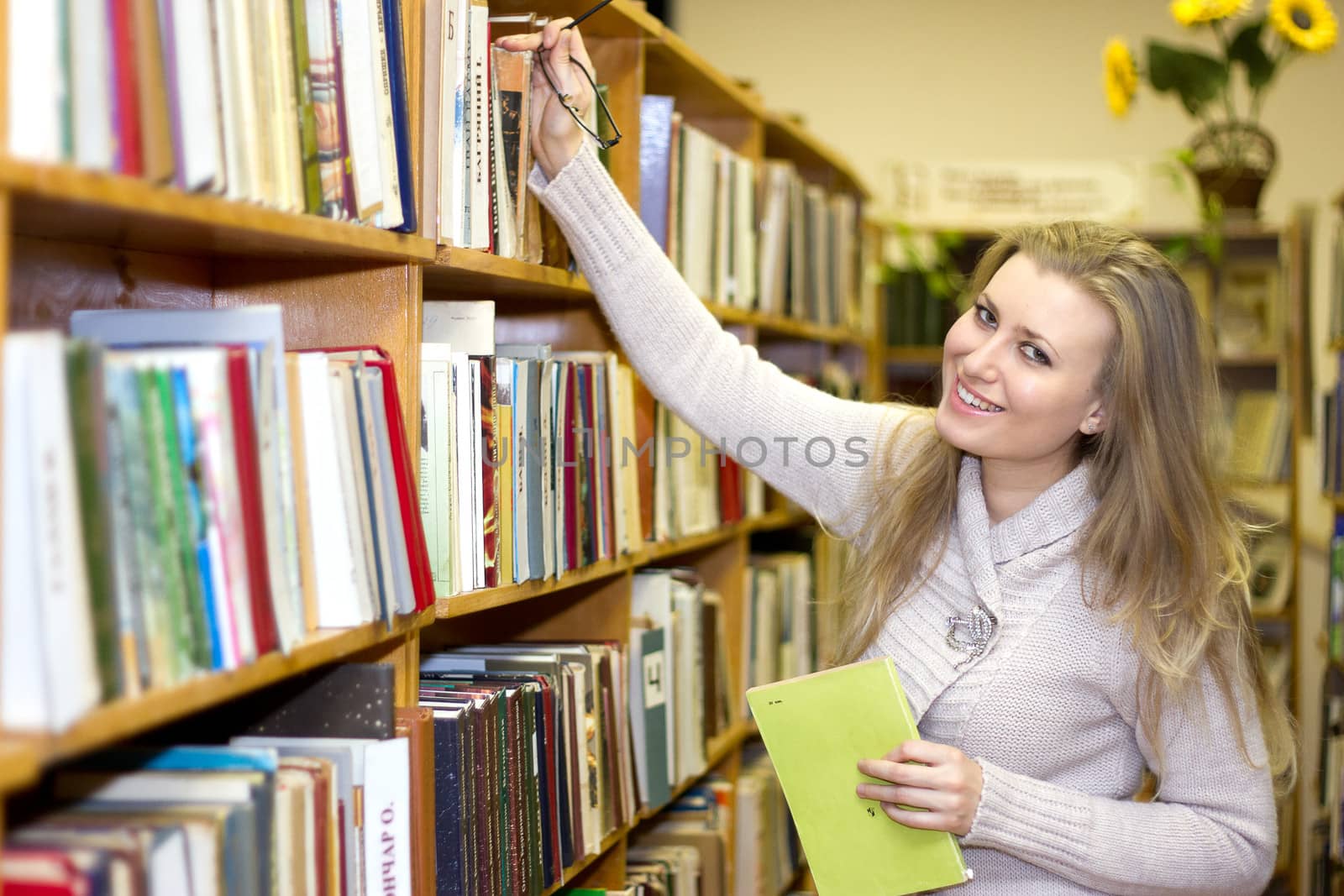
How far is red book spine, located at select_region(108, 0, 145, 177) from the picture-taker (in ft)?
2.80

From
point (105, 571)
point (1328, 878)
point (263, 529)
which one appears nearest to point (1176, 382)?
point (263, 529)

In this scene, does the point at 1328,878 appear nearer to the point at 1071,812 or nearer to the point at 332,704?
the point at 1071,812

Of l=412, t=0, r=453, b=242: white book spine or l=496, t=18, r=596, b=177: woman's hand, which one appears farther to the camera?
l=496, t=18, r=596, b=177: woman's hand

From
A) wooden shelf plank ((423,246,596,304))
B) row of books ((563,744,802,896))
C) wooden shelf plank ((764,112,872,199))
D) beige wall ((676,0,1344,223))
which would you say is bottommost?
row of books ((563,744,802,896))

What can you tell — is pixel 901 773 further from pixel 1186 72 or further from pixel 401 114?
pixel 1186 72

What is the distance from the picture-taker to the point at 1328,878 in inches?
120

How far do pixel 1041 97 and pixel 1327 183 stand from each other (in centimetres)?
100

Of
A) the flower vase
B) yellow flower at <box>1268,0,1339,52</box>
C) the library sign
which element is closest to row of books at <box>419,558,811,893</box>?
yellow flower at <box>1268,0,1339,52</box>

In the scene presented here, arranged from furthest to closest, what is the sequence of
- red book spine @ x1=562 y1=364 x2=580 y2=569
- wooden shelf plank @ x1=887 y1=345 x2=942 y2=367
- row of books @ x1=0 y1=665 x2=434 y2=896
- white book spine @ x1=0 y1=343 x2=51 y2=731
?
wooden shelf plank @ x1=887 y1=345 x2=942 y2=367, red book spine @ x1=562 y1=364 x2=580 y2=569, row of books @ x1=0 y1=665 x2=434 y2=896, white book spine @ x1=0 y1=343 x2=51 y2=731

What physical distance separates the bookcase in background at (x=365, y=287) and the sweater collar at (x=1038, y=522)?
1.74 ft

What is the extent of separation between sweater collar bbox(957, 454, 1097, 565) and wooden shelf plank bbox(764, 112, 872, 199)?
4.25ft

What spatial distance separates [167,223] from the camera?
96 cm

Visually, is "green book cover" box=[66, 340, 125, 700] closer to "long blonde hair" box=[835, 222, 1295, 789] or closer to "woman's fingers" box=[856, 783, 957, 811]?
"woman's fingers" box=[856, 783, 957, 811]

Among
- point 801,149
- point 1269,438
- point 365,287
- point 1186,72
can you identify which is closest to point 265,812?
point 365,287
